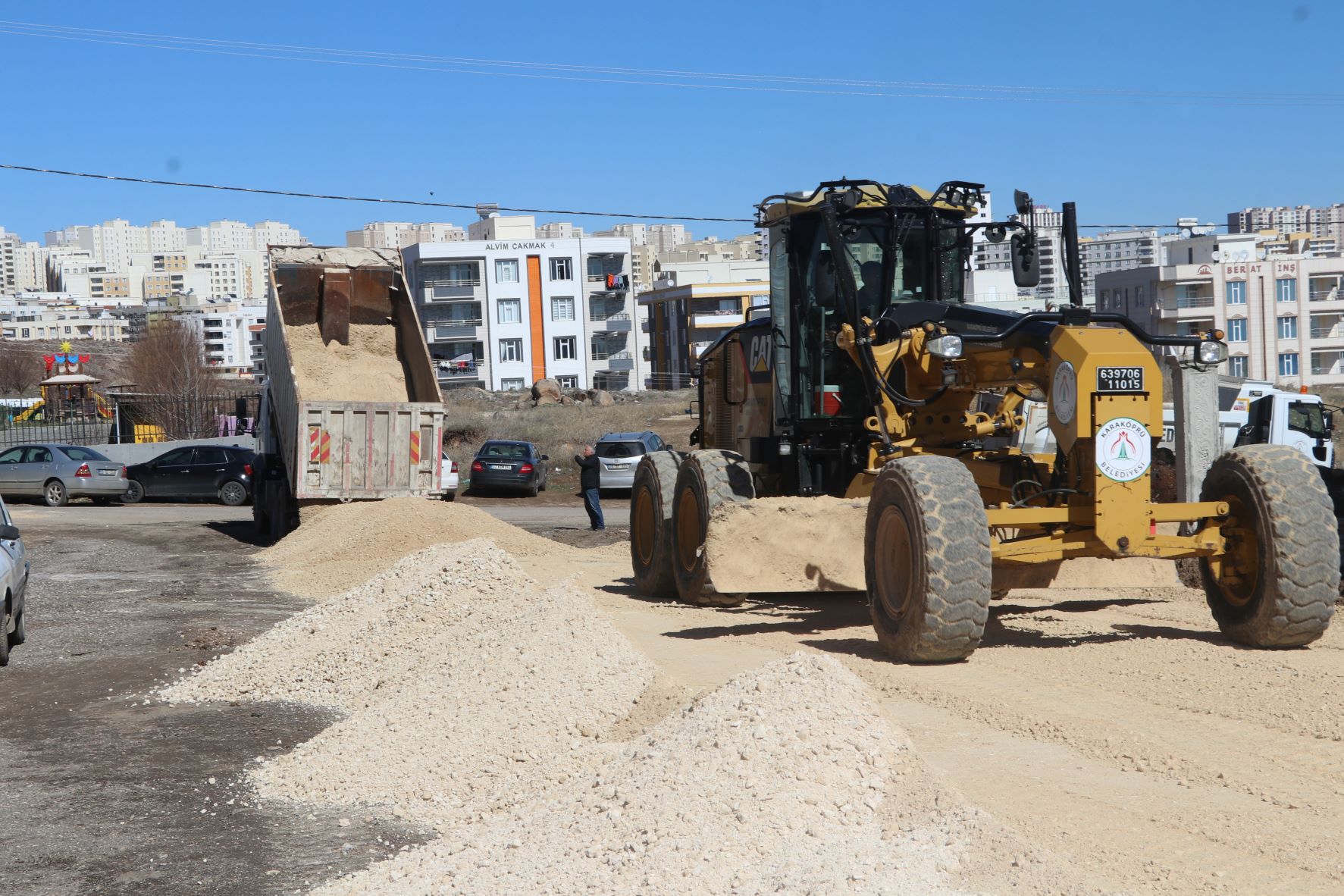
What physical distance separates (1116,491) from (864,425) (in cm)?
289

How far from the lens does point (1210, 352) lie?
9.77 meters

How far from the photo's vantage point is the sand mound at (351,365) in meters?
22.9

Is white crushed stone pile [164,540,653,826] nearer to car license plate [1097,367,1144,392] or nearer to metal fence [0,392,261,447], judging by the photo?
car license plate [1097,367,1144,392]

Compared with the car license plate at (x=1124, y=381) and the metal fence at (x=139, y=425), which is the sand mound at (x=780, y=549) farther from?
the metal fence at (x=139, y=425)

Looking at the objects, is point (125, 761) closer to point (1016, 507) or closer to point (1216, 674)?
point (1016, 507)

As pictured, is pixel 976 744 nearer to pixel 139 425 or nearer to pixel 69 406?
pixel 139 425

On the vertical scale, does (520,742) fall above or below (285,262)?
below

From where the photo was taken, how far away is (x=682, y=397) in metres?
68.4

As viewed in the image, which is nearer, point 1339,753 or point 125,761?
point 1339,753

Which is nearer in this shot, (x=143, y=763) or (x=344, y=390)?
(x=143, y=763)

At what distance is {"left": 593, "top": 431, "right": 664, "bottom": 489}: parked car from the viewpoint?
33656 mm

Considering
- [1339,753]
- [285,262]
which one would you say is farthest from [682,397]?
[1339,753]

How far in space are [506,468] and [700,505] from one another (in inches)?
905

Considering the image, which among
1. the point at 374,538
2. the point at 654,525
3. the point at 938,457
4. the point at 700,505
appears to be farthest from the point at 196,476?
the point at 938,457
